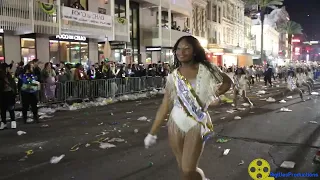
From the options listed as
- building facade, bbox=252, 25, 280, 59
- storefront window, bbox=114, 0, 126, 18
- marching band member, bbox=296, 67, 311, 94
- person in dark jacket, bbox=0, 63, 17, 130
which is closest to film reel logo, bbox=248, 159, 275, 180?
person in dark jacket, bbox=0, 63, 17, 130

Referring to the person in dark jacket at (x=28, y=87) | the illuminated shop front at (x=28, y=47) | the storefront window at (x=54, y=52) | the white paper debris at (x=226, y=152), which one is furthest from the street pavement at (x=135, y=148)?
the storefront window at (x=54, y=52)

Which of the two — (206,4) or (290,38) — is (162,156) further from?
(290,38)

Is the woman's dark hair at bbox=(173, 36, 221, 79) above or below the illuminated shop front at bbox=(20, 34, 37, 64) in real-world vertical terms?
below

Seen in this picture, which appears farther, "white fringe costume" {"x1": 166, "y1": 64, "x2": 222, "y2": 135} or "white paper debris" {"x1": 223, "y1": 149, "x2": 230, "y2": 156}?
"white paper debris" {"x1": 223, "y1": 149, "x2": 230, "y2": 156}

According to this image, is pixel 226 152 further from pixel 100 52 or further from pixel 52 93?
pixel 100 52

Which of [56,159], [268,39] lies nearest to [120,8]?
[56,159]

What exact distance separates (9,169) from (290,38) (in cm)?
9973

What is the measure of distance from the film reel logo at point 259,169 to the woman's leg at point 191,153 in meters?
2.03

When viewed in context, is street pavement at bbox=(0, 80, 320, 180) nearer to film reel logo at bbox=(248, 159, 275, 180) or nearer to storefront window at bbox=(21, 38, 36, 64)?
film reel logo at bbox=(248, 159, 275, 180)

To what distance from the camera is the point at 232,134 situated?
7523 mm

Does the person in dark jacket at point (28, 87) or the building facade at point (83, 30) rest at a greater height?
the building facade at point (83, 30)

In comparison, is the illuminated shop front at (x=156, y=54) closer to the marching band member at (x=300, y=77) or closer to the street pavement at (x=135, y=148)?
the marching band member at (x=300, y=77)

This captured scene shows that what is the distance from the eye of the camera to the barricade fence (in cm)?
1205

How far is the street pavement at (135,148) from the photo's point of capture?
16.1 ft
